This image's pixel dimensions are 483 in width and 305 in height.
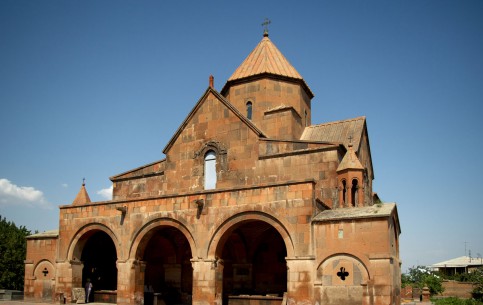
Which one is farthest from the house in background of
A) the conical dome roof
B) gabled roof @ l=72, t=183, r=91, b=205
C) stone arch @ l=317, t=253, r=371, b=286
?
stone arch @ l=317, t=253, r=371, b=286

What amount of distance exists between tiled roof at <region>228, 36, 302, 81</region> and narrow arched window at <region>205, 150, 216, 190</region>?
4813 millimetres

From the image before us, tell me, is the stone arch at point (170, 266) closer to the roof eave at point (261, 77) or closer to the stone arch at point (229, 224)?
the stone arch at point (229, 224)

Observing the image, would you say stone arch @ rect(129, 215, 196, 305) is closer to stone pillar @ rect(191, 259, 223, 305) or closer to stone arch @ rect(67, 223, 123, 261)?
stone arch @ rect(67, 223, 123, 261)

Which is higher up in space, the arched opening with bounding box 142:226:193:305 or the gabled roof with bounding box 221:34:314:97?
the gabled roof with bounding box 221:34:314:97

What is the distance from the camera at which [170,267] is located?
21.0 meters

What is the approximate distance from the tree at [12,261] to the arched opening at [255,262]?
50.2 feet

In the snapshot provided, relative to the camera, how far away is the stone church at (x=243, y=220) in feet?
47.2

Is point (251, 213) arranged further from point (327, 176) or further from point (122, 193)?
point (122, 193)

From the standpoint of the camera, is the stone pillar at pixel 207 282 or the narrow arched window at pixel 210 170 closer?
the stone pillar at pixel 207 282

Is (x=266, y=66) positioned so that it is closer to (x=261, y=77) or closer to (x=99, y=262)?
(x=261, y=77)

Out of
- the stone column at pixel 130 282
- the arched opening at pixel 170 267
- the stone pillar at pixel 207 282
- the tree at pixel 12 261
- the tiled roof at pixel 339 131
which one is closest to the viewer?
the stone pillar at pixel 207 282

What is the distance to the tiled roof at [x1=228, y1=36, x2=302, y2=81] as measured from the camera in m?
23.1

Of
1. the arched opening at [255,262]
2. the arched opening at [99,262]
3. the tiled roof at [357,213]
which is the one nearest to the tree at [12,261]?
the arched opening at [99,262]

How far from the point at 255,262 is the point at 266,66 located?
9.11m
